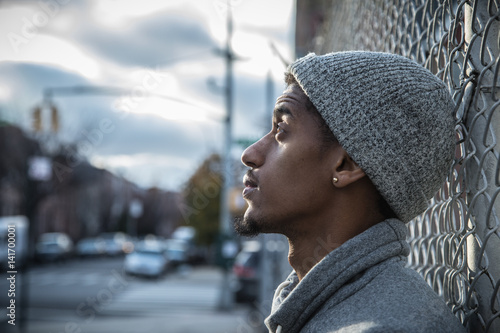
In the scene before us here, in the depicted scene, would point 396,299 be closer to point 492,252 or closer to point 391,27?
point 492,252

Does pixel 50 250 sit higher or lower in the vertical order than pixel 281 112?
lower

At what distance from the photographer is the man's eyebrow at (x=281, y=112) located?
1.82 m

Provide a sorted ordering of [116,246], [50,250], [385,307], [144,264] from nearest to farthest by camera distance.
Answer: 1. [385,307]
2. [144,264]
3. [50,250]
4. [116,246]

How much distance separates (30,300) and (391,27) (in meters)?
17.1

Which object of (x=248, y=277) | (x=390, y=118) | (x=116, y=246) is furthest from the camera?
(x=116, y=246)

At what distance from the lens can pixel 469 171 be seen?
1654 millimetres

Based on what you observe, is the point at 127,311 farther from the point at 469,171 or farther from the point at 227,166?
the point at 469,171

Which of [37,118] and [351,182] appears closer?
[351,182]

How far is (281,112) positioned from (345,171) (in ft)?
1.08

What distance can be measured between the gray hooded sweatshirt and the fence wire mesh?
192 millimetres

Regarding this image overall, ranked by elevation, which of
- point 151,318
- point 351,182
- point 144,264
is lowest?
point 144,264

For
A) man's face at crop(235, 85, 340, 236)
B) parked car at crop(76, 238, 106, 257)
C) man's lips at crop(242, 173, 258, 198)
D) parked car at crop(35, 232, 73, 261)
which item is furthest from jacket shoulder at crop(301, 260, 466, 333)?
parked car at crop(76, 238, 106, 257)

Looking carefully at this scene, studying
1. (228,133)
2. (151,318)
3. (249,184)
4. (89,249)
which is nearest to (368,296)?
(249,184)

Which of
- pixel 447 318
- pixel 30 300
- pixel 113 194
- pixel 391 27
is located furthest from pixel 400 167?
pixel 113 194
